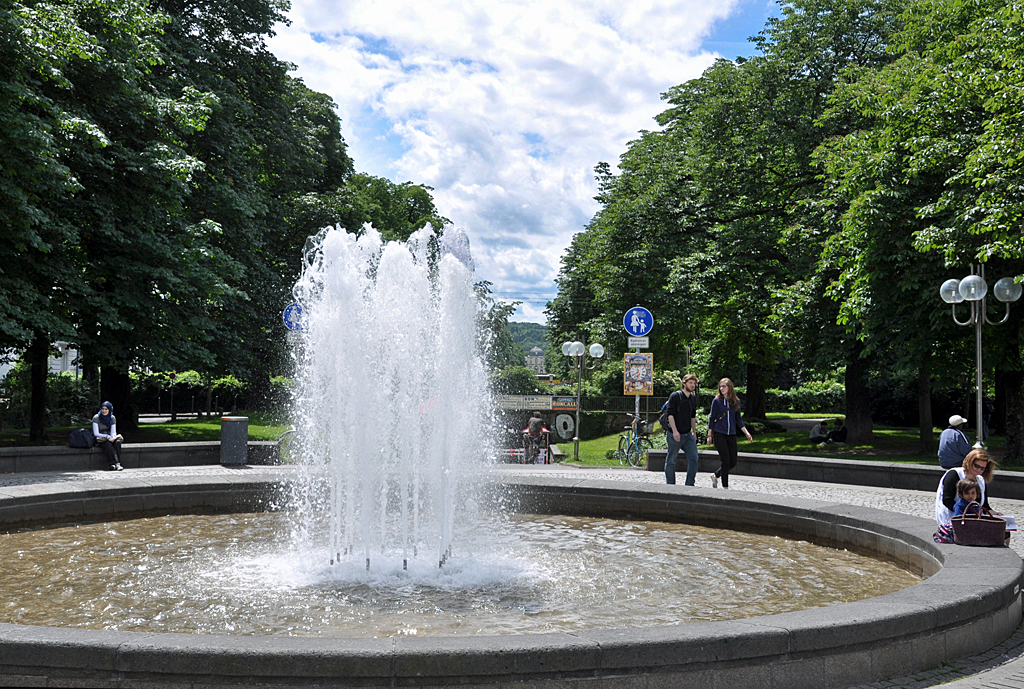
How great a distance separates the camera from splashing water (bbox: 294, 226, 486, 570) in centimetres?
936

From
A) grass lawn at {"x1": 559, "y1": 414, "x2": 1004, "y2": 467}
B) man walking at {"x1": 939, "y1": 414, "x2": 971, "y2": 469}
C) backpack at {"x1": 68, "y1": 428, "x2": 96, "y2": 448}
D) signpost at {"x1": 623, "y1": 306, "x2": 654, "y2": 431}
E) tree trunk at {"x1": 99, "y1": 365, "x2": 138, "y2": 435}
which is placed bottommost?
grass lawn at {"x1": 559, "y1": 414, "x2": 1004, "y2": 467}

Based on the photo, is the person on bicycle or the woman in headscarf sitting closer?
the woman in headscarf sitting

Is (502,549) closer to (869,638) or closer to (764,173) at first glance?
(869,638)

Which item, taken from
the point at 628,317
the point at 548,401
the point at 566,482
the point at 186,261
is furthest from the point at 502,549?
the point at 548,401

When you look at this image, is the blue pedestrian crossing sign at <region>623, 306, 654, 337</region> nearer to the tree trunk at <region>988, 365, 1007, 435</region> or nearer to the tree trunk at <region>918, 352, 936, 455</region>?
the tree trunk at <region>918, 352, 936, 455</region>

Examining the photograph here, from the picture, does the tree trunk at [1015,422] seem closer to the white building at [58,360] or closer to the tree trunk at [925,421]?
the tree trunk at [925,421]

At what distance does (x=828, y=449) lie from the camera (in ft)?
83.7

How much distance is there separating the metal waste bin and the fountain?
154 inches

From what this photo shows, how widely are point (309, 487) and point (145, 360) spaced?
946 centimetres

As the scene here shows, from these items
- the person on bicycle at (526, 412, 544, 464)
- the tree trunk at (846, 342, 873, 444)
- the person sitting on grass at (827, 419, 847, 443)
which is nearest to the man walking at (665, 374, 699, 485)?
the person on bicycle at (526, 412, 544, 464)

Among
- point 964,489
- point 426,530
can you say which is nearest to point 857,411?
point 964,489

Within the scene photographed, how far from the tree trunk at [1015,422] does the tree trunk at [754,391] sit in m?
14.6

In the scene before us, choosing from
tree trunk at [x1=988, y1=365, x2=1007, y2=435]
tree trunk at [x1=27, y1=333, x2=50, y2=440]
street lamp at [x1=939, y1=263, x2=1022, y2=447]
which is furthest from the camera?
tree trunk at [x1=988, y1=365, x2=1007, y2=435]

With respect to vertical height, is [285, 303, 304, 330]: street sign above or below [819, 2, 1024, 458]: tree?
below
